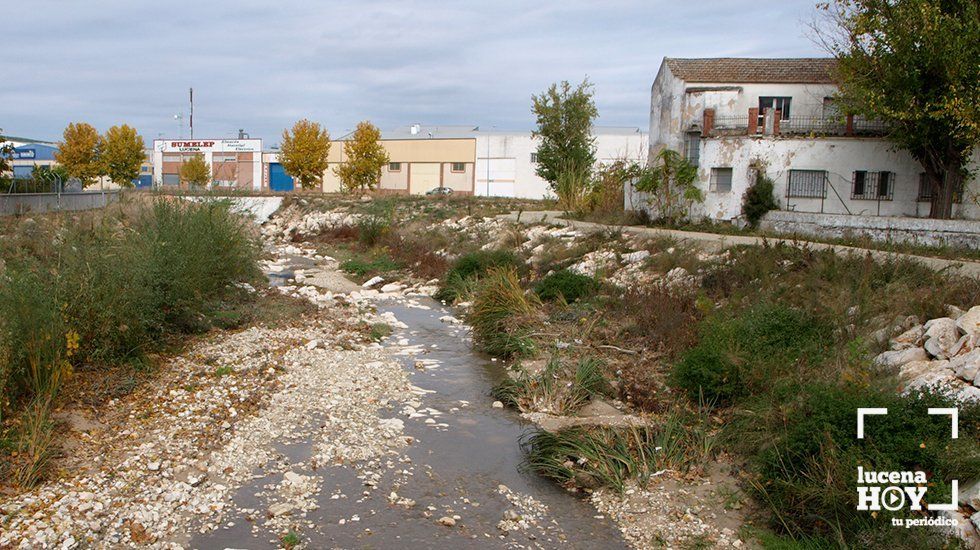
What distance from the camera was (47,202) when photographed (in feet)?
85.4

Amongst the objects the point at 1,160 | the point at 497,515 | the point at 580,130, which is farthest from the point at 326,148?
the point at 497,515

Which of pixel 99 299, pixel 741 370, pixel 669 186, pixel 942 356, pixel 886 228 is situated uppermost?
pixel 669 186

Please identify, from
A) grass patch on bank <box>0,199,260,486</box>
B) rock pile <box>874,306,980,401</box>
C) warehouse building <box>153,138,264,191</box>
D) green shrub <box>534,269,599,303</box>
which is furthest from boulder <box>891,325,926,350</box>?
warehouse building <box>153,138,264,191</box>

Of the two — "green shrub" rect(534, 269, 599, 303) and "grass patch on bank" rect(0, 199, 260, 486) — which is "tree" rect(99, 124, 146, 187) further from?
"green shrub" rect(534, 269, 599, 303)

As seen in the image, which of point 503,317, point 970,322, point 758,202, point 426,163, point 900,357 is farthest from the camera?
point 426,163

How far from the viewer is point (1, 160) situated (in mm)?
22766

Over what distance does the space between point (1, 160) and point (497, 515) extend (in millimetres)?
22695

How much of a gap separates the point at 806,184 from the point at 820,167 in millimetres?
714

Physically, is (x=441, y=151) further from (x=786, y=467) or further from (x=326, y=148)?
(x=786, y=467)

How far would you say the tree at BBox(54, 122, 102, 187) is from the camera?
54.6m

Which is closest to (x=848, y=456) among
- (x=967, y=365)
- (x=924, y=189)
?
(x=967, y=365)

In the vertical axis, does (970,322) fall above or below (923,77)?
below

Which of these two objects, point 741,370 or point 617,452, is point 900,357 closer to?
point 741,370

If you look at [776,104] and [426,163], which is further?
[426,163]
